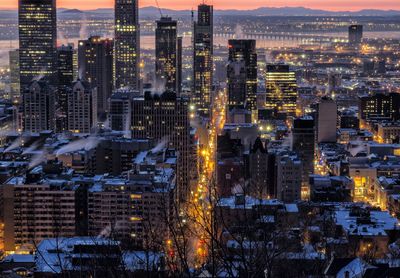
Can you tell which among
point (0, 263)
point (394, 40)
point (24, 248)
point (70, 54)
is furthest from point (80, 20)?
point (0, 263)

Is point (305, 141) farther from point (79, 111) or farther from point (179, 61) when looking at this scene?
point (179, 61)

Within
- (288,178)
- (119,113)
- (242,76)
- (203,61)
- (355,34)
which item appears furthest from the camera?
(355,34)

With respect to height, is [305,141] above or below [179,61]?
below

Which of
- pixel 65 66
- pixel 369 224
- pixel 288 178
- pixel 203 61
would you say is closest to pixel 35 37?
pixel 65 66

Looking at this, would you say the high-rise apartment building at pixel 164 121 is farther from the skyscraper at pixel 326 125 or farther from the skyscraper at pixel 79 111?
the skyscraper at pixel 326 125

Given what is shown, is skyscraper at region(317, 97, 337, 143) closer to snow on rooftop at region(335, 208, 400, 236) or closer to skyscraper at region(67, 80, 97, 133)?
skyscraper at region(67, 80, 97, 133)

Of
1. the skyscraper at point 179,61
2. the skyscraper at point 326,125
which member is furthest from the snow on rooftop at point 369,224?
the skyscraper at point 179,61
